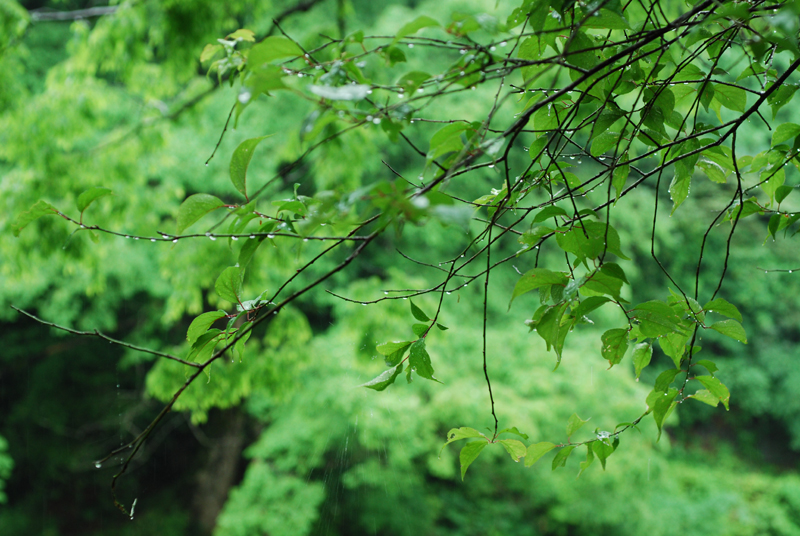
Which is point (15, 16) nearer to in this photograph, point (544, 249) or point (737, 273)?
point (544, 249)

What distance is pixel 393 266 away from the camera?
3.90 m

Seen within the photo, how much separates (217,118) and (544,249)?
261 centimetres

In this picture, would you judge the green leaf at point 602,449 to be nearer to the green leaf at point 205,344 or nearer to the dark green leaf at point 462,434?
the dark green leaf at point 462,434

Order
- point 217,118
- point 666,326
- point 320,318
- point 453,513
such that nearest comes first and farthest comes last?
point 666,326 < point 217,118 < point 453,513 < point 320,318

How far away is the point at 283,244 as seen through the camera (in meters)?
2.27

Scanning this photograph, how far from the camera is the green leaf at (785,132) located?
0.54m

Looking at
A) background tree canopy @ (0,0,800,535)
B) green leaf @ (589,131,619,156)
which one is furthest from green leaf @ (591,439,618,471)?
green leaf @ (589,131,619,156)

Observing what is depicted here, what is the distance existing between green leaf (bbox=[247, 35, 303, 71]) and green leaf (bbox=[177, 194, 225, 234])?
0.15m

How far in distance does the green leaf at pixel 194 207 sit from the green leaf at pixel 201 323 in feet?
0.27

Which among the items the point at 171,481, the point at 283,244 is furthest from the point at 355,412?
the point at 171,481

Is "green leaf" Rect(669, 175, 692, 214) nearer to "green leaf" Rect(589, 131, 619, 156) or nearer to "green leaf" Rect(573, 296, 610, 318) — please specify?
"green leaf" Rect(589, 131, 619, 156)

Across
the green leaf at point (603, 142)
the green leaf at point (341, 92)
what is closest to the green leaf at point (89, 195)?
the green leaf at point (341, 92)

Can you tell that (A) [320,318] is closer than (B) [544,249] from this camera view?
No

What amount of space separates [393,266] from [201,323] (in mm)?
3435
